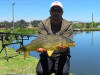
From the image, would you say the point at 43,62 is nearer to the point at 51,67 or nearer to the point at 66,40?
the point at 51,67

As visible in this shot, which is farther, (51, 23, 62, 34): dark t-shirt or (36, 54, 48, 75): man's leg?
(51, 23, 62, 34): dark t-shirt

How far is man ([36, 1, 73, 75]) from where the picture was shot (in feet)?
14.3

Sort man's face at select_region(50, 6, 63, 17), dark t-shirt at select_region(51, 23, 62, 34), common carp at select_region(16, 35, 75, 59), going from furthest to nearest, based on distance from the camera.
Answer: dark t-shirt at select_region(51, 23, 62, 34)
man's face at select_region(50, 6, 63, 17)
common carp at select_region(16, 35, 75, 59)

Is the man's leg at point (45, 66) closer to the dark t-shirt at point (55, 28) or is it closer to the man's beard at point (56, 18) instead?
the dark t-shirt at point (55, 28)

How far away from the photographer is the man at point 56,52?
4.36 meters

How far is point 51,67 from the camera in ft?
14.6

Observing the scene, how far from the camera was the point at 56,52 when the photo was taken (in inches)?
172

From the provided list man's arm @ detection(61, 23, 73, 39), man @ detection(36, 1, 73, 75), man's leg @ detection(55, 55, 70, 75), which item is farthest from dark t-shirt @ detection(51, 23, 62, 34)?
man's leg @ detection(55, 55, 70, 75)

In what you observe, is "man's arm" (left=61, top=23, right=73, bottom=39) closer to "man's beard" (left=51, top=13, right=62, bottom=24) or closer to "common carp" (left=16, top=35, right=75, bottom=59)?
"man's beard" (left=51, top=13, right=62, bottom=24)

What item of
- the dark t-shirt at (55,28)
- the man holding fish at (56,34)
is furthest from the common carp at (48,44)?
the dark t-shirt at (55,28)

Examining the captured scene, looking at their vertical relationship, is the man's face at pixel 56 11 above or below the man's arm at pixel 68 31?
above

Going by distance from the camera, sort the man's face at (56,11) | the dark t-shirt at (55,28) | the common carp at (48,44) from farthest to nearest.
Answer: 1. the dark t-shirt at (55,28)
2. the man's face at (56,11)
3. the common carp at (48,44)

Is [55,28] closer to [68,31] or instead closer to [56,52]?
[68,31]

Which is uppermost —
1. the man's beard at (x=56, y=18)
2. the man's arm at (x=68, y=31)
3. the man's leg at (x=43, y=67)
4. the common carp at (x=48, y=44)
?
the man's beard at (x=56, y=18)
